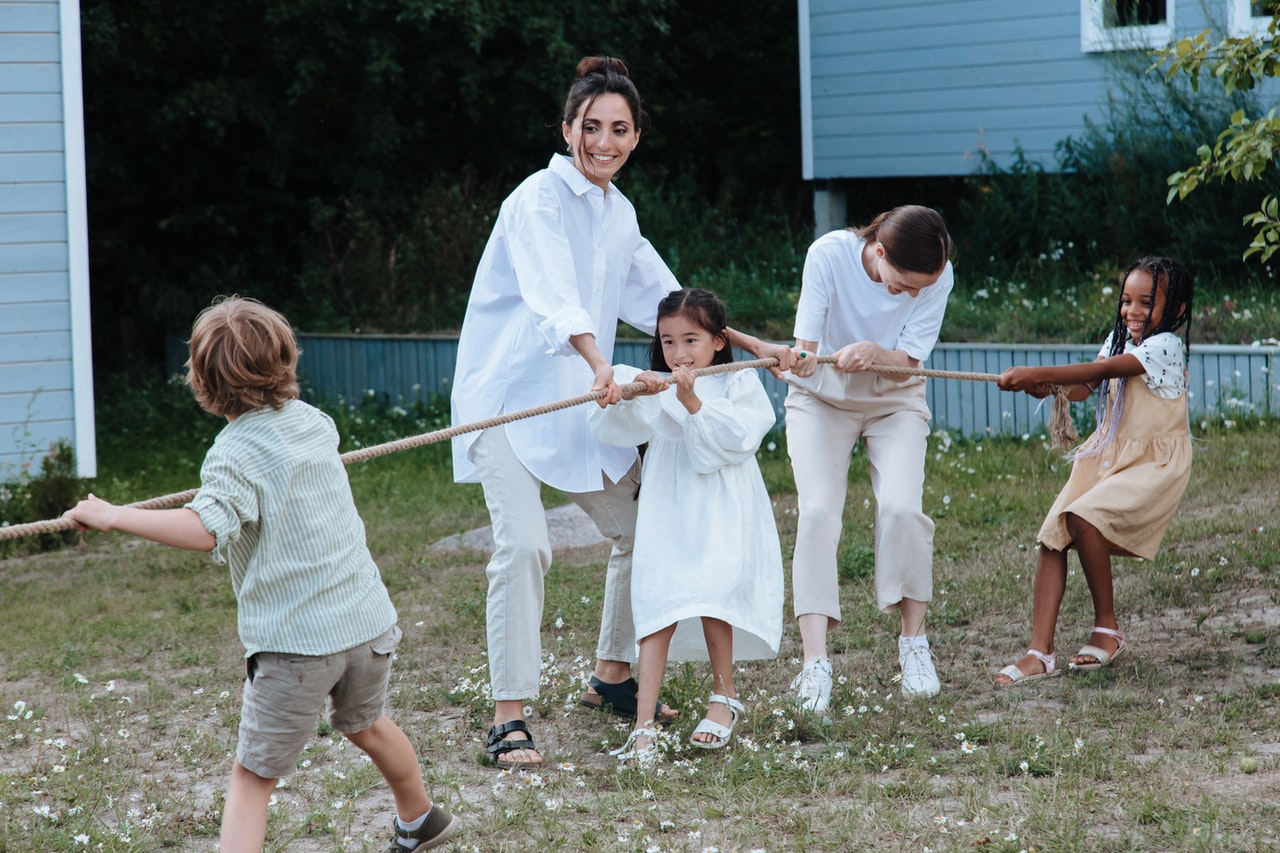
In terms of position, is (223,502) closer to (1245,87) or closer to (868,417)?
(868,417)

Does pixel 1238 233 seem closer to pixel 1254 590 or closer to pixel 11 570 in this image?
pixel 1254 590

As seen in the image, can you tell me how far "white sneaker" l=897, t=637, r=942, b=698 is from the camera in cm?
448

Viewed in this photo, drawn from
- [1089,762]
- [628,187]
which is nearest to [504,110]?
[628,187]

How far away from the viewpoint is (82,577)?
23.6 feet

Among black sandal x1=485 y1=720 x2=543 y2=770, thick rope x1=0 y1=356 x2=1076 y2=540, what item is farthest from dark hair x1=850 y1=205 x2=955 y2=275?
black sandal x1=485 y1=720 x2=543 y2=770

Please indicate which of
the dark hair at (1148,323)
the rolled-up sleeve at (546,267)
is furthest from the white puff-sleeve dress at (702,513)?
the dark hair at (1148,323)

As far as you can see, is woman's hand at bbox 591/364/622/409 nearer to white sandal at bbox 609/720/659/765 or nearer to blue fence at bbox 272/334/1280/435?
white sandal at bbox 609/720/659/765

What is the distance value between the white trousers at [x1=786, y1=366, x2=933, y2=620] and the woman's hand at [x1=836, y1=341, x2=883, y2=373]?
139 millimetres

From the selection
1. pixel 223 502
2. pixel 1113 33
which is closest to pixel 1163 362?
pixel 223 502

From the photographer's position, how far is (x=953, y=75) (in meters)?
13.1

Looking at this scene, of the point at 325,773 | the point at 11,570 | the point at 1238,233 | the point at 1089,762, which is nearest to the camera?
the point at 1089,762

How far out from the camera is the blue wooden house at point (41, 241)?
26.2ft

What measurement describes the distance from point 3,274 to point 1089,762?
22.0ft

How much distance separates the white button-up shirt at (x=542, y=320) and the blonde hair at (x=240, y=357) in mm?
1058
